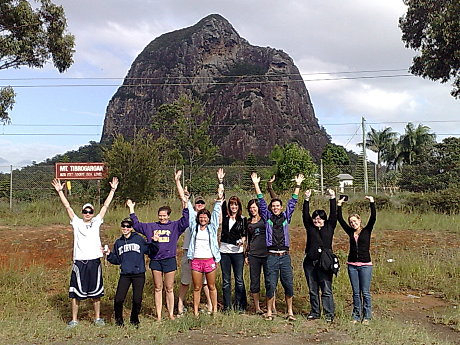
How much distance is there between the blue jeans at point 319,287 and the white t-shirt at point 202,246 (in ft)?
4.74

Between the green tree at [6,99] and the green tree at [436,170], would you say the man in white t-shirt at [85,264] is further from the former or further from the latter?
the green tree at [436,170]

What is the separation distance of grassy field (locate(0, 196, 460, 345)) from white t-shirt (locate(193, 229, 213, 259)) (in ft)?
2.73

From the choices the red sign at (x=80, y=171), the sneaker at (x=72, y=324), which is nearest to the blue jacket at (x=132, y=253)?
the sneaker at (x=72, y=324)

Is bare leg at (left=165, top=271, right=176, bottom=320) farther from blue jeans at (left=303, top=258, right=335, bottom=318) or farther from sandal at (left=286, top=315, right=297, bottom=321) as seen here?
blue jeans at (left=303, top=258, right=335, bottom=318)

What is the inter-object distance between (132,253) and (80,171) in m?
9.77

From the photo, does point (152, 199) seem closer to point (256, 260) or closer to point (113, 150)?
point (113, 150)

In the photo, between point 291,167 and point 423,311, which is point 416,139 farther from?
point 423,311

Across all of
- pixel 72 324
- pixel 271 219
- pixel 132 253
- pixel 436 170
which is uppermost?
pixel 436 170

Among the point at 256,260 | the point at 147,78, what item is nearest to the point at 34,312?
the point at 256,260

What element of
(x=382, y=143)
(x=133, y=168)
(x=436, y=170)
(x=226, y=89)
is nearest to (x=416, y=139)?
(x=382, y=143)

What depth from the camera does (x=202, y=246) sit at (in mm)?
7016

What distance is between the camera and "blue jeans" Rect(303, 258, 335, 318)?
7.13 meters

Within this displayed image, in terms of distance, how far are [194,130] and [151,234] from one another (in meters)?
23.5

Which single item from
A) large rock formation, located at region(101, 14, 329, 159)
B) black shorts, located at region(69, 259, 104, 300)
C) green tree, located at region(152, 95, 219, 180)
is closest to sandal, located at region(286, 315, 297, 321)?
black shorts, located at region(69, 259, 104, 300)
